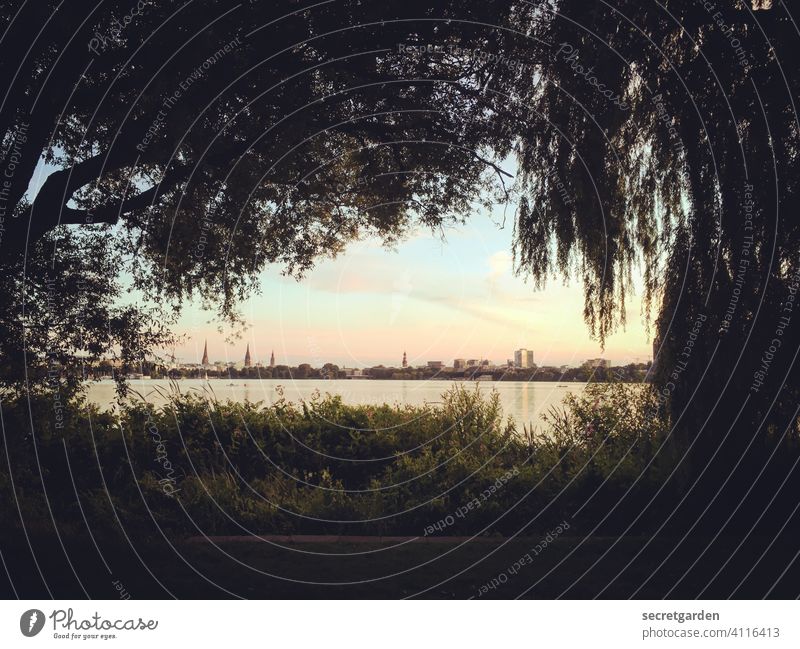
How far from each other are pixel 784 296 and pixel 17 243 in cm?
701

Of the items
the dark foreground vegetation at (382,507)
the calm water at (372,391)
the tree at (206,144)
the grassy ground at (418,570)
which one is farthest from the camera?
the calm water at (372,391)

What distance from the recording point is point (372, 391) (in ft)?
35.4

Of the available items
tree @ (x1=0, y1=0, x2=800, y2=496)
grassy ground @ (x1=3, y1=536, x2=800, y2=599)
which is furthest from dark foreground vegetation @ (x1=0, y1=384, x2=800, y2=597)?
tree @ (x1=0, y1=0, x2=800, y2=496)

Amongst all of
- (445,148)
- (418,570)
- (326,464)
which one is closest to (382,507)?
(418,570)

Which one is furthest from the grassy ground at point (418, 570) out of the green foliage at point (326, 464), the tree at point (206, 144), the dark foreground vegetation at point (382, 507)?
the tree at point (206, 144)

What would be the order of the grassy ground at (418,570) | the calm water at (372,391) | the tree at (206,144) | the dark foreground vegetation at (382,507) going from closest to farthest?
1. the grassy ground at (418,570)
2. the dark foreground vegetation at (382,507)
3. the tree at (206,144)
4. the calm water at (372,391)

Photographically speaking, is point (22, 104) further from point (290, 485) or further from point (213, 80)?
point (290, 485)

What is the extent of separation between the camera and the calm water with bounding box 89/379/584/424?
9047 mm

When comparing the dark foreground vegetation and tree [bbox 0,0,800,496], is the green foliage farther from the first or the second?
tree [bbox 0,0,800,496]

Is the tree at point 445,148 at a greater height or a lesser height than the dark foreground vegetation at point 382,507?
greater

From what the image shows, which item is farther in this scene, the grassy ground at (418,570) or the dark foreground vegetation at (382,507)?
the dark foreground vegetation at (382,507)

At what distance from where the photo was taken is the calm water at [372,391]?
9.05 metres

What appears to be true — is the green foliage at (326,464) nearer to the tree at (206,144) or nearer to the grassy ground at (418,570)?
the grassy ground at (418,570)

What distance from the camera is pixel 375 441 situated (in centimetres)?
934
